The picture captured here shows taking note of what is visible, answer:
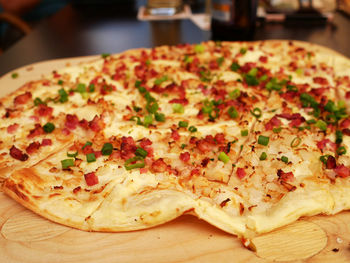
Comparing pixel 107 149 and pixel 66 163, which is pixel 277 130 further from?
pixel 66 163

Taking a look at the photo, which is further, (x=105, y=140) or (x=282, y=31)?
(x=282, y=31)

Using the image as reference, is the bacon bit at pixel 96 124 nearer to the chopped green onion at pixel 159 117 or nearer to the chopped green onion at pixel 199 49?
the chopped green onion at pixel 159 117

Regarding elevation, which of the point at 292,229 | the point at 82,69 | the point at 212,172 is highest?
the point at 82,69

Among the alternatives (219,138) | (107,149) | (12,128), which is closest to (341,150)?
(219,138)

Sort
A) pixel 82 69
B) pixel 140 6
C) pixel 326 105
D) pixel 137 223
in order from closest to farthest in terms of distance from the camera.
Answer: pixel 137 223 < pixel 326 105 < pixel 82 69 < pixel 140 6

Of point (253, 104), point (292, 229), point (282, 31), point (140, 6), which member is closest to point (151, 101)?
point (253, 104)

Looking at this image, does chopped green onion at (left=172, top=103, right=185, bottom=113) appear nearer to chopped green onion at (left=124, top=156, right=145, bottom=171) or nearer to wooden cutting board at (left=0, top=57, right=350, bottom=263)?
chopped green onion at (left=124, top=156, right=145, bottom=171)

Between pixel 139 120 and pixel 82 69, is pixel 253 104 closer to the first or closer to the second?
pixel 139 120
